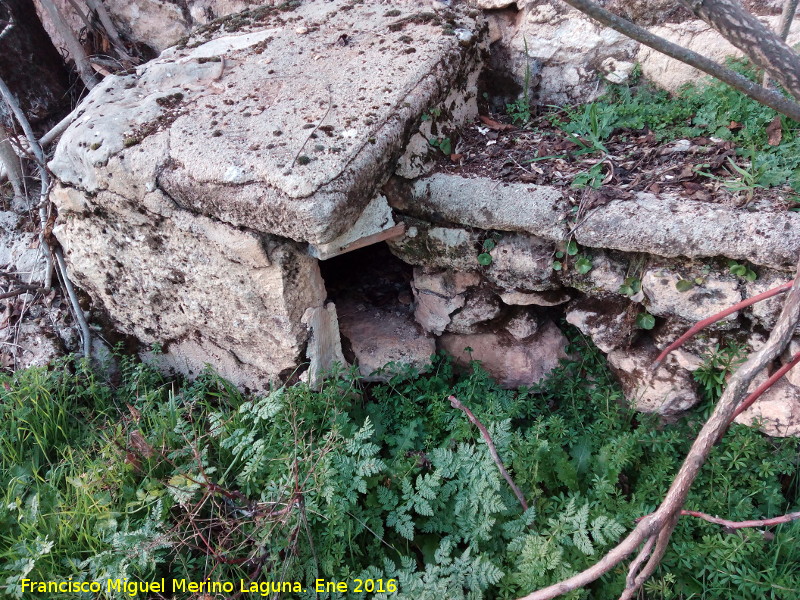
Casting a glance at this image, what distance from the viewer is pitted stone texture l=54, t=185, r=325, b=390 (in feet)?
7.78

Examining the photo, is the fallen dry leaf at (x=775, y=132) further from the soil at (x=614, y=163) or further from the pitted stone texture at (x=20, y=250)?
the pitted stone texture at (x=20, y=250)

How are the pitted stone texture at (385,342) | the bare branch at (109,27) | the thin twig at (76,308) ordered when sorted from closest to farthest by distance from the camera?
the pitted stone texture at (385,342)
the thin twig at (76,308)
the bare branch at (109,27)

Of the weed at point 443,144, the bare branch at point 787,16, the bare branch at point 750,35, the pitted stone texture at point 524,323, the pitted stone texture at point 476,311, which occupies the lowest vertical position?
the pitted stone texture at point 524,323

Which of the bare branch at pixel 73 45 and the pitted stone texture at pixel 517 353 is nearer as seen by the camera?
the pitted stone texture at pixel 517 353

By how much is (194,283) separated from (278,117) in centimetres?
76

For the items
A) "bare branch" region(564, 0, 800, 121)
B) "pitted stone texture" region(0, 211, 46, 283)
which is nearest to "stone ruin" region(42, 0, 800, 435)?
"pitted stone texture" region(0, 211, 46, 283)

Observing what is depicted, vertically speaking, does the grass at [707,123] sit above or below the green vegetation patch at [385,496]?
above

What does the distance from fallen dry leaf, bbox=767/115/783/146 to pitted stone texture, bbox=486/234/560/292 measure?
35.8 inches

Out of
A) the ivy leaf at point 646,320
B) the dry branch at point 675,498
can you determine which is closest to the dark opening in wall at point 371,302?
the ivy leaf at point 646,320

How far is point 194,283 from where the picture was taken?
8.37 ft

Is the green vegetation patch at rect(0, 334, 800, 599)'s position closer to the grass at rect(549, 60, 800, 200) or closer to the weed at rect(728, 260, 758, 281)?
the weed at rect(728, 260, 758, 281)

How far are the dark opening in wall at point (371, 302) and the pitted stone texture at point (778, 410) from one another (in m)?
1.41

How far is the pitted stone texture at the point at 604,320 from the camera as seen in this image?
7.77ft

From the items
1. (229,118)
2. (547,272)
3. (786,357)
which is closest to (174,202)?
(229,118)
